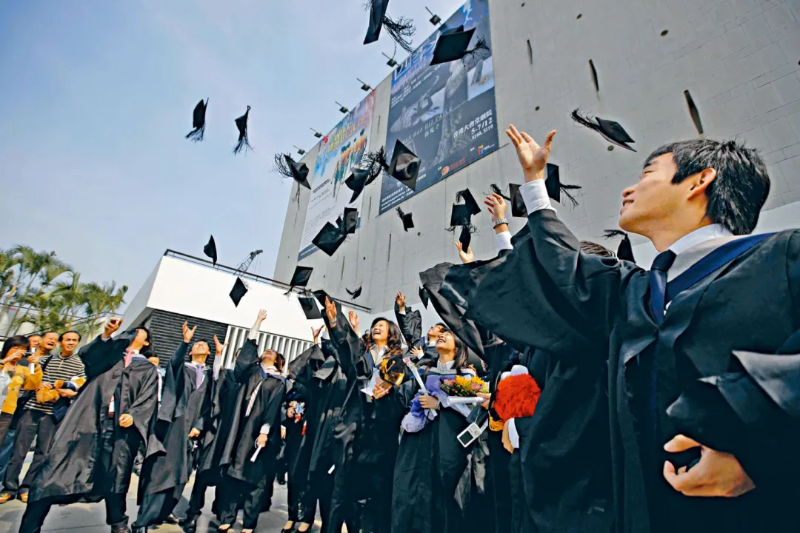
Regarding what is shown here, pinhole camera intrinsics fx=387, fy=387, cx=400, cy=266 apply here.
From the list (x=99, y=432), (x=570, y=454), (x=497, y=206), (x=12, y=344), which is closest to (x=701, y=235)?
(x=570, y=454)

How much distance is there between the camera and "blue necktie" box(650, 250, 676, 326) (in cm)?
96

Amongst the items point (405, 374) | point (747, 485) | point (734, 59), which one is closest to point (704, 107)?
point (734, 59)

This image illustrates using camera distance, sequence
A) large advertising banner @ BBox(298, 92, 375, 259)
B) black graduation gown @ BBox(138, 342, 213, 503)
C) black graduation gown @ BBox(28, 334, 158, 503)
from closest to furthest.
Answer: black graduation gown @ BBox(28, 334, 158, 503)
black graduation gown @ BBox(138, 342, 213, 503)
large advertising banner @ BBox(298, 92, 375, 259)

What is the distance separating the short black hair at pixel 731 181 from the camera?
3.36ft

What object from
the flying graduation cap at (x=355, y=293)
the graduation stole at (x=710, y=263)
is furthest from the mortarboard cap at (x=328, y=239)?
the flying graduation cap at (x=355, y=293)

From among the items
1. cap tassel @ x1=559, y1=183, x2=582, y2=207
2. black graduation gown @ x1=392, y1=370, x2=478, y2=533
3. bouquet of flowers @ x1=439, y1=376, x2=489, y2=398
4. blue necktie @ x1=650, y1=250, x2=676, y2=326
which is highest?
cap tassel @ x1=559, y1=183, x2=582, y2=207

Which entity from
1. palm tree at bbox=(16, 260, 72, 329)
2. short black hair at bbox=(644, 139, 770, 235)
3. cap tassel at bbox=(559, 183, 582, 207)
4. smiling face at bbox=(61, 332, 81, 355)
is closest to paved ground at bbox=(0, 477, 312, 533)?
smiling face at bbox=(61, 332, 81, 355)

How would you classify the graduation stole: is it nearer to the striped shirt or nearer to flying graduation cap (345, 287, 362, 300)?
the striped shirt

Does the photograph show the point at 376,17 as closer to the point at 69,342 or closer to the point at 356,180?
the point at 356,180

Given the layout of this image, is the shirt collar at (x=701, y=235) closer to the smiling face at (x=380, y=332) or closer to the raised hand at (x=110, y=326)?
the smiling face at (x=380, y=332)

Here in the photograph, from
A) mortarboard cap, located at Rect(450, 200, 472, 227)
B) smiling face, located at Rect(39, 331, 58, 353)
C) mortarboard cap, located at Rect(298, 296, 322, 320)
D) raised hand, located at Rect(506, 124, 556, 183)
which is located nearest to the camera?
raised hand, located at Rect(506, 124, 556, 183)

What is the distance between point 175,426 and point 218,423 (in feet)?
1.36

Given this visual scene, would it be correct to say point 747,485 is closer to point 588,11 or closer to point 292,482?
point 292,482

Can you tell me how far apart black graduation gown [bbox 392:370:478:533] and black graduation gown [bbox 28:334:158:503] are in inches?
83.9
